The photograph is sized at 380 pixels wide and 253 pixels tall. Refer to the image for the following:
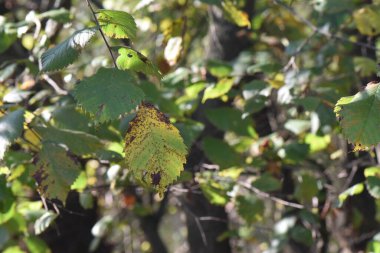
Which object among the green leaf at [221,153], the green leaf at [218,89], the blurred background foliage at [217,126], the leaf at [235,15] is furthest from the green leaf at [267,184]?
the leaf at [235,15]

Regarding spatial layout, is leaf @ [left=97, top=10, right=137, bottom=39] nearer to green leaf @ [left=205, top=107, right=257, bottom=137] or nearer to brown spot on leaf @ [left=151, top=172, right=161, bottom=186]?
brown spot on leaf @ [left=151, top=172, right=161, bottom=186]

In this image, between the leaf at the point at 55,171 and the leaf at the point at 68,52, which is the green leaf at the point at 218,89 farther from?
the leaf at the point at 68,52

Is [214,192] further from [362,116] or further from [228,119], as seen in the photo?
[362,116]

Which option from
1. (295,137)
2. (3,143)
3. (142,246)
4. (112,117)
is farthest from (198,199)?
(142,246)

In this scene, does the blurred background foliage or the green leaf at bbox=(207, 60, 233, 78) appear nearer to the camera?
the blurred background foliage

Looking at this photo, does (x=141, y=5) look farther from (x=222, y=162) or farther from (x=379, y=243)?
(x=379, y=243)

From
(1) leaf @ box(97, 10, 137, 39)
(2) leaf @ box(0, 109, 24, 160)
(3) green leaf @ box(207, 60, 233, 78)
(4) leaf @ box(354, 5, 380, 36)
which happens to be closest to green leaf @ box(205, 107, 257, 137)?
(3) green leaf @ box(207, 60, 233, 78)
